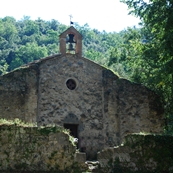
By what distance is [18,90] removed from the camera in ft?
58.9

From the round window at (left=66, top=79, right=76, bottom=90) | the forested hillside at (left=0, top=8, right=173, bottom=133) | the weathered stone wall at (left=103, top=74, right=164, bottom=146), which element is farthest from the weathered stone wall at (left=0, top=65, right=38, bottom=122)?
the forested hillside at (left=0, top=8, right=173, bottom=133)

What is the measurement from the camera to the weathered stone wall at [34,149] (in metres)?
10.8

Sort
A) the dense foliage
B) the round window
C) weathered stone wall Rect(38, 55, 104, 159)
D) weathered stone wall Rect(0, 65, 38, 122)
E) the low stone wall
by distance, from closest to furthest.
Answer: the low stone wall, weathered stone wall Rect(0, 65, 38, 122), weathered stone wall Rect(38, 55, 104, 159), the round window, the dense foliage

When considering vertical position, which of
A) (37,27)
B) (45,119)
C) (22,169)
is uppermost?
(37,27)

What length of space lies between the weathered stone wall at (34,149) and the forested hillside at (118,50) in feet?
Answer: 16.1

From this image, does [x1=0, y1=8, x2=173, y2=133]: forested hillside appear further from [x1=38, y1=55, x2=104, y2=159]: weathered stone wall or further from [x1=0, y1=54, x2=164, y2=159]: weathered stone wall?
[x1=38, y1=55, x2=104, y2=159]: weathered stone wall

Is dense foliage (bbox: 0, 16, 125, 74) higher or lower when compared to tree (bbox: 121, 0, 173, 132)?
higher

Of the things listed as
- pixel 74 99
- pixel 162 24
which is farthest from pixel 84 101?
pixel 162 24

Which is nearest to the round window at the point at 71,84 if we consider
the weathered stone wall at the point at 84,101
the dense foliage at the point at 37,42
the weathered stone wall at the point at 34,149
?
the weathered stone wall at the point at 84,101

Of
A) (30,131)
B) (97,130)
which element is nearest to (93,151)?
(97,130)

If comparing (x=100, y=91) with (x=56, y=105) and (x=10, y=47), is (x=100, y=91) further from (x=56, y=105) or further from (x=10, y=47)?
(x=10, y=47)

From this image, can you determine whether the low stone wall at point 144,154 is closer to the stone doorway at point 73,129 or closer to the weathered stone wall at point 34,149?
the weathered stone wall at point 34,149

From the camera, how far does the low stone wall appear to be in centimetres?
1132

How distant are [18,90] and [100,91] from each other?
16.0ft
